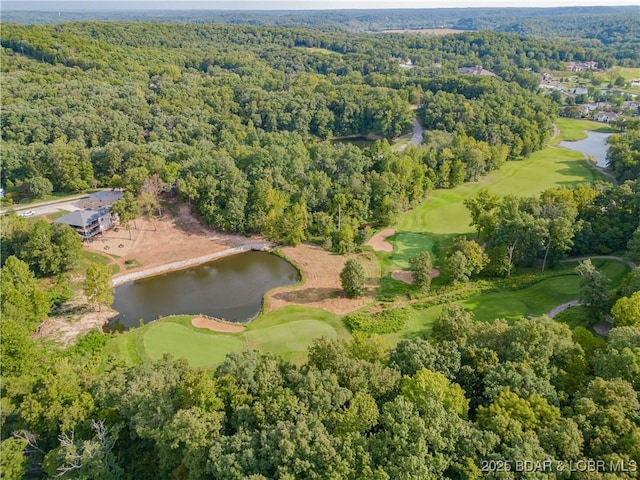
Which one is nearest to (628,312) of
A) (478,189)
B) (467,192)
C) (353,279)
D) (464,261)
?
(464,261)

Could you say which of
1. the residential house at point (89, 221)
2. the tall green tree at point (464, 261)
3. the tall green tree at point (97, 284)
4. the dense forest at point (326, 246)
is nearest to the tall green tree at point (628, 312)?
the dense forest at point (326, 246)

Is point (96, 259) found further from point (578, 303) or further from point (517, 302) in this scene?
point (578, 303)

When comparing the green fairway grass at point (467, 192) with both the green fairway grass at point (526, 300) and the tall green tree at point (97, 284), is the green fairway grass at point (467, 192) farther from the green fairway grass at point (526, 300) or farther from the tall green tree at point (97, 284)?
the tall green tree at point (97, 284)

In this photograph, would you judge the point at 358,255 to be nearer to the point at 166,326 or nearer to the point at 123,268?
the point at 166,326

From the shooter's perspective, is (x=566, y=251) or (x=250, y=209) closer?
(x=566, y=251)

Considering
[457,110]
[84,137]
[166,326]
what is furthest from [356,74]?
[166,326]

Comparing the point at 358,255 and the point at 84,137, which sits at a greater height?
the point at 84,137

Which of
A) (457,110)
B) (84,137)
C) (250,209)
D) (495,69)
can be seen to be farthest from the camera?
(495,69)

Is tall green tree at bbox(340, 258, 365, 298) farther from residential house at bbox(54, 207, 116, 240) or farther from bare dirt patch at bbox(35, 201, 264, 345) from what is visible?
residential house at bbox(54, 207, 116, 240)
